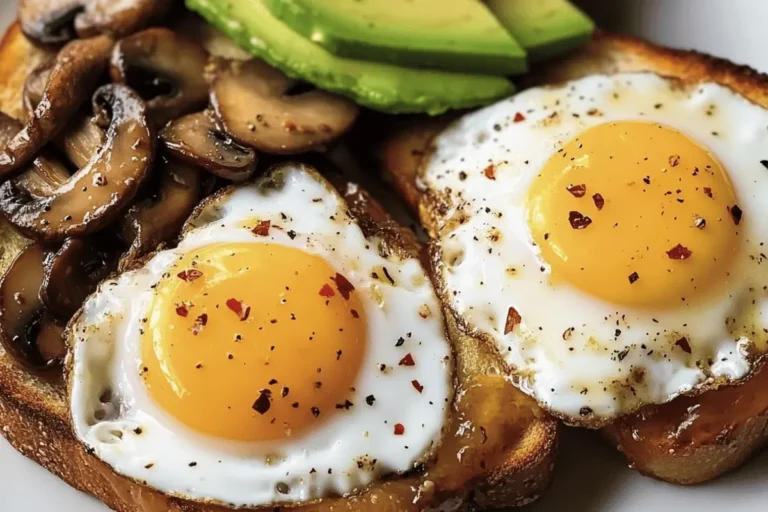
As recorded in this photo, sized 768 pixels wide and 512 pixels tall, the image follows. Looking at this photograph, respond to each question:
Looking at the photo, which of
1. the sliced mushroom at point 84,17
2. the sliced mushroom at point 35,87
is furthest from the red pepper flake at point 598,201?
the sliced mushroom at point 35,87

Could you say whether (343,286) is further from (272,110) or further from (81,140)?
(81,140)

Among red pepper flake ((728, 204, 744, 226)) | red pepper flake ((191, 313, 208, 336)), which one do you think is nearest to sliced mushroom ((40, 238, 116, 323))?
red pepper flake ((191, 313, 208, 336))

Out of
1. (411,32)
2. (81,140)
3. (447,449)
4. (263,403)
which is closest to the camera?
(263,403)

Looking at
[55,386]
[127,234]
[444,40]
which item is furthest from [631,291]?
[55,386]

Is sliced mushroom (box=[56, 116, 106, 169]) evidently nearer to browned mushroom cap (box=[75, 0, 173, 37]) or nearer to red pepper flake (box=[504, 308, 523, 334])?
browned mushroom cap (box=[75, 0, 173, 37])

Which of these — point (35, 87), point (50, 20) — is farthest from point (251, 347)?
point (50, 20)

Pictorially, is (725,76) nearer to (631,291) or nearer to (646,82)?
(646,82)
